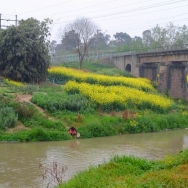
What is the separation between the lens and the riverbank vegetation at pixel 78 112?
787 inches

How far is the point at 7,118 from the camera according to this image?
19750 millimetres

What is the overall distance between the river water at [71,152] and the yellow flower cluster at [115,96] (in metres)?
3.91

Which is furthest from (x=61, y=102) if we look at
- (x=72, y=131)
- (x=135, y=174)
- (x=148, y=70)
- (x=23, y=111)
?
(x=148, y=70)

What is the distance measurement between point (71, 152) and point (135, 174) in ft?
23.3

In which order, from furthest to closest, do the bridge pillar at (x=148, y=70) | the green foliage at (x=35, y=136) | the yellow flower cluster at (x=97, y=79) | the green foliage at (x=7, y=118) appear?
the bridge pillar at (x=148, y=70) < the yellow flower cluster at (x=97, y=79) < the green foliage at (x=7, y=118) < the green foliage at (x=35, y=136)

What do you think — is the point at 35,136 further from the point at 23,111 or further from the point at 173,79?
the point at 173,79

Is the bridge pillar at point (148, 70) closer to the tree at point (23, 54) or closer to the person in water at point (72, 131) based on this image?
the tree at point (23, 54)

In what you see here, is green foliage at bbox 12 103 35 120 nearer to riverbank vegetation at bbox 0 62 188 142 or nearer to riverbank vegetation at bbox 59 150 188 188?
riverbank vegetation at bbox 0 62 188 142

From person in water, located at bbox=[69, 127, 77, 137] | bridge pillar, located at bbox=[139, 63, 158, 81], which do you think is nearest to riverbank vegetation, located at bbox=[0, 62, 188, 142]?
person in water, located at bbox=[69, 127, 77, 137]

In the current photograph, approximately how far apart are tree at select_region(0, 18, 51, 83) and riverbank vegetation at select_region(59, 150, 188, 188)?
20.4 metres

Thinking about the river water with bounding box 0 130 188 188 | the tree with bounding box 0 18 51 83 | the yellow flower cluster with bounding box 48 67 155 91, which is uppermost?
the tree with bounding box 0 18 51 83

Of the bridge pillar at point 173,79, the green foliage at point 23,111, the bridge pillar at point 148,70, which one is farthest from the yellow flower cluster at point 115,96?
the bridge pillar at point 148,70

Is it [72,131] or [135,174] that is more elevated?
[135,174]

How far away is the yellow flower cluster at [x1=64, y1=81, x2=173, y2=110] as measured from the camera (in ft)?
84.8
